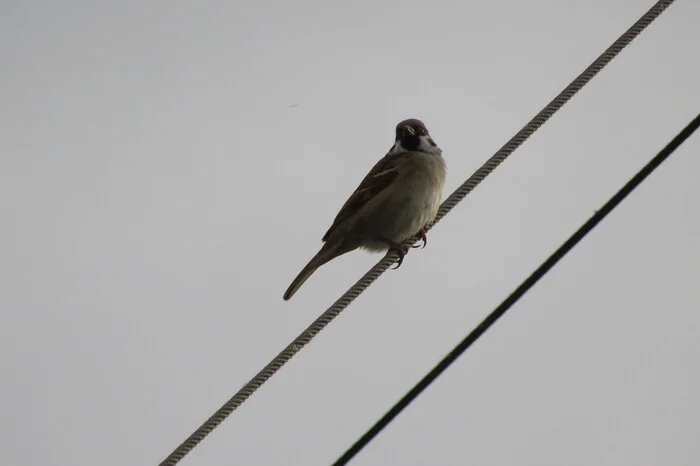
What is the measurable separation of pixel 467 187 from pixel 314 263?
7.77 ft

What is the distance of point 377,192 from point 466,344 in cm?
379

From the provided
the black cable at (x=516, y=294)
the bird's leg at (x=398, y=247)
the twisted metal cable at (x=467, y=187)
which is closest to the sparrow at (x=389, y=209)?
the bird's leg at (x=398, y=247)

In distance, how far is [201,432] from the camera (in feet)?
14.2

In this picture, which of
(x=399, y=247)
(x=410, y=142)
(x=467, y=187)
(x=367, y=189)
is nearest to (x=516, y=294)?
(x=467, y=187)

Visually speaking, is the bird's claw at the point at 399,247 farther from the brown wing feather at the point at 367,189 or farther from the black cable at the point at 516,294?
the black cable at the point at 516,294

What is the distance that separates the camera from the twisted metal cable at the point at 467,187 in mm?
4402

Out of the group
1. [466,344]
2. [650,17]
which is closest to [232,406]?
[466,344]

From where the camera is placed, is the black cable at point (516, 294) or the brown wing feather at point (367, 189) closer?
the black cable at point (516, 294)

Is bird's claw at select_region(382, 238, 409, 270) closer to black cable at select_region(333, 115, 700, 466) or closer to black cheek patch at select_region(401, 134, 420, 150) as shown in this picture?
black cheek patch at select_region(401, 134, 420, 150)

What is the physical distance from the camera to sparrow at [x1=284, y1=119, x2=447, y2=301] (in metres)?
7.44

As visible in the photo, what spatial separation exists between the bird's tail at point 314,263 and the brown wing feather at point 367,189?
0.14 m

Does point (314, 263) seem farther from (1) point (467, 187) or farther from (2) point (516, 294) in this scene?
(2) point (516, 294)

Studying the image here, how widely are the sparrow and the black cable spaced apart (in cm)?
320

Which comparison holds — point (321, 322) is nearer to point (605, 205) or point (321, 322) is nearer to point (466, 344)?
point (466, 344)
